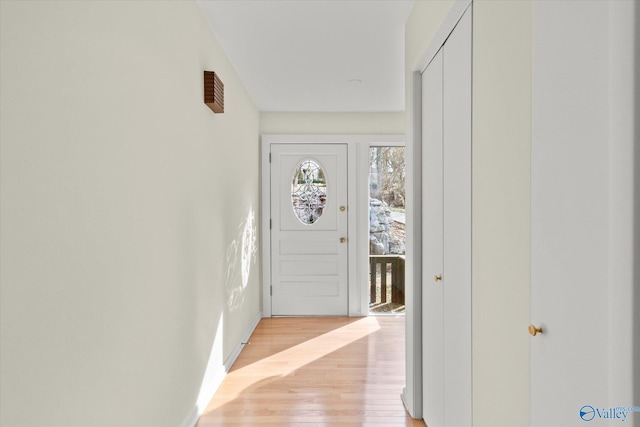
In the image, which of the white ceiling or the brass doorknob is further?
the white ceiling

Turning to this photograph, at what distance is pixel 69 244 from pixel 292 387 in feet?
6.90

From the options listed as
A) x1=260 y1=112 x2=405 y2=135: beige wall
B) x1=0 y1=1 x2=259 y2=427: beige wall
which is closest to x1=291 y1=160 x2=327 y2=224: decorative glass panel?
x1=260 y1=112 x2=405 y2=135: beige wall

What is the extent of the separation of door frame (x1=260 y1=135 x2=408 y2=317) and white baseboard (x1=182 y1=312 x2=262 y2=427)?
3.10 ft

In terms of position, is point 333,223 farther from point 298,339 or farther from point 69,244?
point 69,244

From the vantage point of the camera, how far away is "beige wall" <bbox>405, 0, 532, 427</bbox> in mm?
1085

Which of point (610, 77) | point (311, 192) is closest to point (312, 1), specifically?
point (610, 77)

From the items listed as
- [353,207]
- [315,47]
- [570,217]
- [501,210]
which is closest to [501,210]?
[501,210]

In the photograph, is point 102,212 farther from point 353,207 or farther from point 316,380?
point 353,207

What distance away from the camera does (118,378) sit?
145 centimetres

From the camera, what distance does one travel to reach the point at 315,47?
286 cm

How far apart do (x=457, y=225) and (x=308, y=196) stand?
324 centimetres

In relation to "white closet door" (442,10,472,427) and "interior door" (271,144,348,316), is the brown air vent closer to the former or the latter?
"white closet door" (442,10,472,427)

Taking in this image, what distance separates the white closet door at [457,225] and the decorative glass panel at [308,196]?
298 centimetres

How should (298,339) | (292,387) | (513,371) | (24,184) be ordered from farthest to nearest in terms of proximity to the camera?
1. (298,339)
2. (292,387)
3. (513,371)
4. (24,184)
